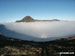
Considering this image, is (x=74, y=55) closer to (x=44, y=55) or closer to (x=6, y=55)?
(x=44, y=55)

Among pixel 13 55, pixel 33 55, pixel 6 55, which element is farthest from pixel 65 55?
pixel 6 55

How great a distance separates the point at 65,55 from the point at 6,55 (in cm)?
4487

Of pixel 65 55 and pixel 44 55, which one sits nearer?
pixel 65 55

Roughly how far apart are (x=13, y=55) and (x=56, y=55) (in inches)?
1323

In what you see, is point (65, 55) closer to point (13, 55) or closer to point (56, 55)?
point (56, 55)

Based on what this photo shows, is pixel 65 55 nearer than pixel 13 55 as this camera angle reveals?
Yes

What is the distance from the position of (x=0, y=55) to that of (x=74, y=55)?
189 feet

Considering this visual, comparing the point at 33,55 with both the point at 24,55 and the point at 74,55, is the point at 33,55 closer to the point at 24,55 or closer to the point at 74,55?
the point at 24,55

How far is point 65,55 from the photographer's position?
77.2m

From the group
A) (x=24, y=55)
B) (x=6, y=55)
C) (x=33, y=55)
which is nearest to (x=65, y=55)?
(x=33, y=55)

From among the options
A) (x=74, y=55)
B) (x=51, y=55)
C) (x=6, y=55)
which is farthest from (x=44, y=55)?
(x=6, y=55)

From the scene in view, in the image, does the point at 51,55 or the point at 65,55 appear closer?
the point at 65,55

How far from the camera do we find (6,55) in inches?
3223

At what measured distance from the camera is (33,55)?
280ft
